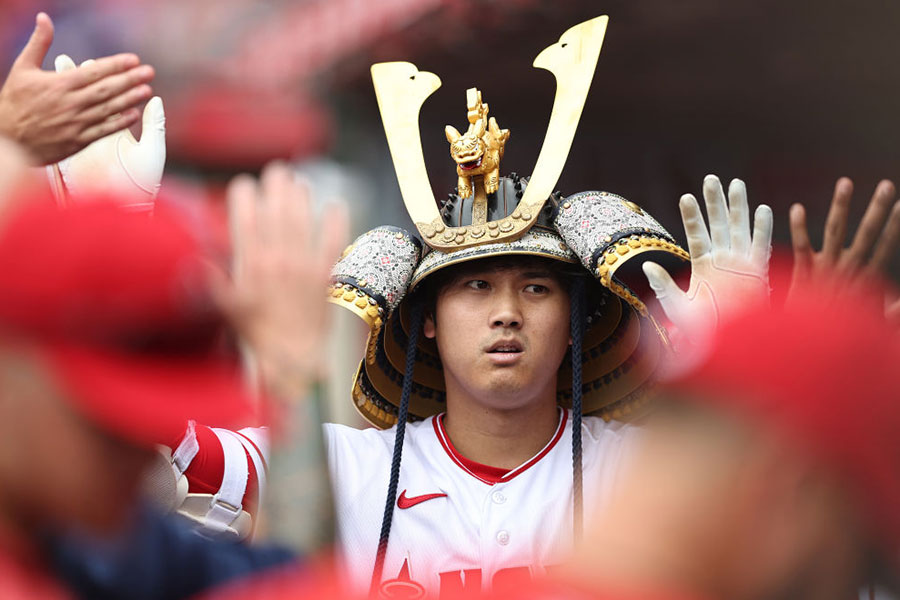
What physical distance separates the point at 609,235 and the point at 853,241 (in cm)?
69

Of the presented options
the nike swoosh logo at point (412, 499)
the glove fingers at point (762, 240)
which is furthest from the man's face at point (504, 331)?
the glove fingers at point (762, 240)

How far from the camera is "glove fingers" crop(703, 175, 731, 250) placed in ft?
8.18

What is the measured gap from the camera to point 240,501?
2602mm

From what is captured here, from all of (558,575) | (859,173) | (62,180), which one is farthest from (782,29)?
(558,575)

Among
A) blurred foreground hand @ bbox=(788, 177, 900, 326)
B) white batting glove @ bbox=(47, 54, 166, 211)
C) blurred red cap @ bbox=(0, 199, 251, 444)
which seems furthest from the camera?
white batting glove @ bbox=(47, 54, 166, 211)

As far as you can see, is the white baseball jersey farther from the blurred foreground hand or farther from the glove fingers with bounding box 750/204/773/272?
the blurred foreground hand

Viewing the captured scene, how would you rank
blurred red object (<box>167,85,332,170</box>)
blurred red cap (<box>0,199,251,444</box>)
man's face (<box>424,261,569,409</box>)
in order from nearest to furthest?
blurred red cap (<box>0,199,251,444</box>)
man's face (<box>424,261,569,409</box>)
blurred red object (<box>167,85,332,170</box>)

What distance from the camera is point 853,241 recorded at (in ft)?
6.66

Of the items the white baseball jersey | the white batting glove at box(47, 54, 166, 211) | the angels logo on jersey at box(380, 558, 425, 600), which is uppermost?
the white batting glove at box(47, 54, 166, 211)

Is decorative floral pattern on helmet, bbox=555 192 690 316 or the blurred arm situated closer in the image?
the blurred arm

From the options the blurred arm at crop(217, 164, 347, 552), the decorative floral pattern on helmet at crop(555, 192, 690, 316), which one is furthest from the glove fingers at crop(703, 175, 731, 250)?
the blurred arm at crop(217, 164, 347, 552)

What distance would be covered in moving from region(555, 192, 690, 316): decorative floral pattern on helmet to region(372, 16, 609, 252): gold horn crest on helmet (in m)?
0.10

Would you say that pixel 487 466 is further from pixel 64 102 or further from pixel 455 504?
pixel 64 102

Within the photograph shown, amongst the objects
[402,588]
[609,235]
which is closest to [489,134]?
[609,235]
